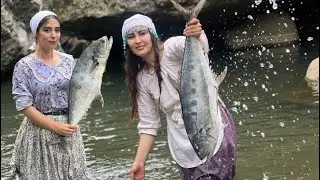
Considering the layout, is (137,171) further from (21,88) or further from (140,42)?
(21,88)

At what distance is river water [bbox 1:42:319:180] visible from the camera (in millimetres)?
5492

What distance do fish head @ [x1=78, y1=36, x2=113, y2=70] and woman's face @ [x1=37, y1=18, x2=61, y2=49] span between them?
29cm

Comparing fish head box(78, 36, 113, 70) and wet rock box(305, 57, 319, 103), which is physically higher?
fish head box(78, 36, 113, 70)

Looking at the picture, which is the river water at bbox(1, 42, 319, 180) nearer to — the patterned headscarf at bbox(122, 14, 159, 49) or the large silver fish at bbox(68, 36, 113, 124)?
the large silver fish at bbox(68, 36, 113, 124)

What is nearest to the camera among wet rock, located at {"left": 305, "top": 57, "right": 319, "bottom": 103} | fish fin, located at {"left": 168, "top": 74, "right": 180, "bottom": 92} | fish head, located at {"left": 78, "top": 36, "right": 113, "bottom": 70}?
fish fin, located at {"left": 168, "top": 74, "right": 180, "bottom": 92}

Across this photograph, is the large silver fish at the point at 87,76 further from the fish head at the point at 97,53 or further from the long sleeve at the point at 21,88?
the long sleeve at the point at 21,88

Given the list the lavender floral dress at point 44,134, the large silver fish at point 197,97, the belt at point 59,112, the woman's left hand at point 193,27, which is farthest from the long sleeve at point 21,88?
the woman's left hand at point 193,27

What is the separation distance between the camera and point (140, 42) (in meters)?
3.38

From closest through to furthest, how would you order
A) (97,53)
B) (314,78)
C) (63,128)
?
(97,53) → (63,128) → (314,78)

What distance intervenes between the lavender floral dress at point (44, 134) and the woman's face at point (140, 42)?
0.84m

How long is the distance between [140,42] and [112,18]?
8.42 m

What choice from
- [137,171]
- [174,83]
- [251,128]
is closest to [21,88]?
[137,171]

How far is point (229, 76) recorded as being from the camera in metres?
9.72

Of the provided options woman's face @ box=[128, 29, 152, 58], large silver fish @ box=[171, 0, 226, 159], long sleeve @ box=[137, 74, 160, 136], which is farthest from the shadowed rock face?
large silver fish @ box=[171, 0, 226, 159]
